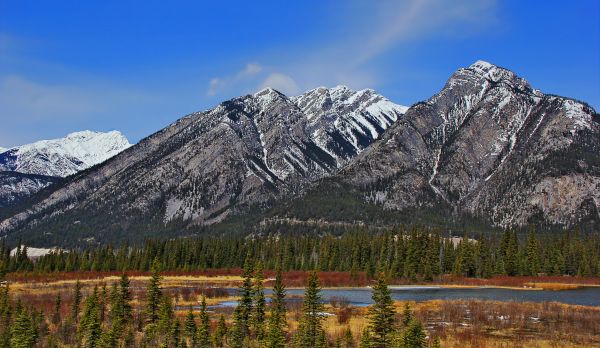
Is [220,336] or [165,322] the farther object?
[165,322]

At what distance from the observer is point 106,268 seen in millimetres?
173000

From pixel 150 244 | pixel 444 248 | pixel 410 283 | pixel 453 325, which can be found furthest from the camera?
pixel 150 244

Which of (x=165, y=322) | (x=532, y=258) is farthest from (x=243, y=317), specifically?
(x=532, y=258)

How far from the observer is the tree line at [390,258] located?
15975 centimetres

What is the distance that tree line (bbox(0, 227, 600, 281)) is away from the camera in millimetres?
159750

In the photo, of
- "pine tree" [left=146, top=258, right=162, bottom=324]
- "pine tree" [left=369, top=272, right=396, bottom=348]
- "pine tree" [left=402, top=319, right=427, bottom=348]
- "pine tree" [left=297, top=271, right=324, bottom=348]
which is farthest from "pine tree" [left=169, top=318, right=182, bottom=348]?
"pine tree" [left=402, top=319, right=427, bottom=348]

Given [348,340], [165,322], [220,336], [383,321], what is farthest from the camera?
[165,322]

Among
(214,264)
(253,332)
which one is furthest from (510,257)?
(253,332)

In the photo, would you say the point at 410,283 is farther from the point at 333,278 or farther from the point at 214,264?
the point at 214,264

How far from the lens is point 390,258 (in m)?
177

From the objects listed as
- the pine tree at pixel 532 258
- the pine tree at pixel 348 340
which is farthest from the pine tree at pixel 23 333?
Answer: the pine tree at pixel 532 258

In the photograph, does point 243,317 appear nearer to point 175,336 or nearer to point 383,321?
point 175,336

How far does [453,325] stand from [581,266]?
404 feet

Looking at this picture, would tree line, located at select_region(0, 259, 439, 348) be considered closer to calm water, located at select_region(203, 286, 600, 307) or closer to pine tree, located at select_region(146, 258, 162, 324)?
pine tree, located at select_region(146, 258, 162, 324)
